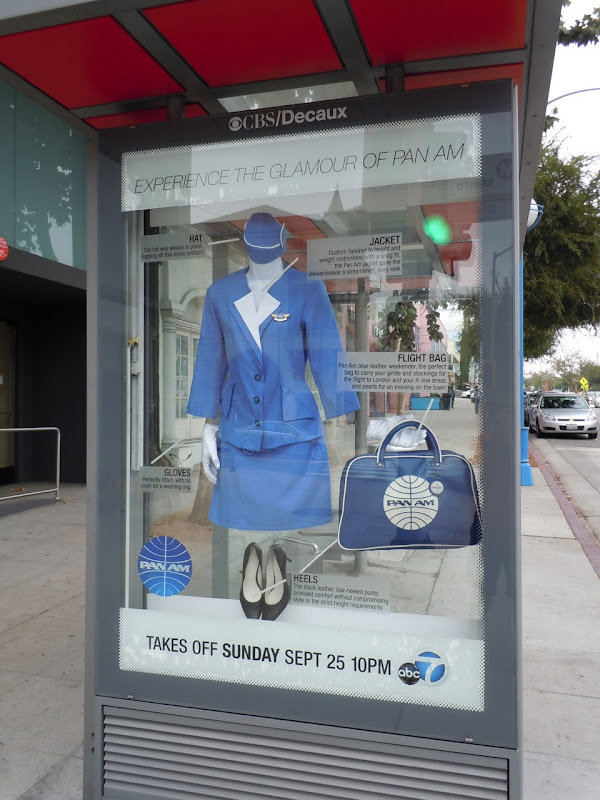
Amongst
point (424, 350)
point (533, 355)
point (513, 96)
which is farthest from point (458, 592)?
point (533, 355)

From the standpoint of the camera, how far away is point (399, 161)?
262 cm

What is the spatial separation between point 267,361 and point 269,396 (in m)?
0.15

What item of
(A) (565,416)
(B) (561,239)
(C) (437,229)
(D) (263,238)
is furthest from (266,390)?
(A) (565,416)

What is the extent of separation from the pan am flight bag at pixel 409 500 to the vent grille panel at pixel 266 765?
2.45ft

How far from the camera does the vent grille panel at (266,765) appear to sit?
2477mm

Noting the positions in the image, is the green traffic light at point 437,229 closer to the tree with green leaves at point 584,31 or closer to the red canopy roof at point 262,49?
the red canopy roof at point 262,49

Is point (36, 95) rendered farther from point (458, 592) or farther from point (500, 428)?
point (458, 592)

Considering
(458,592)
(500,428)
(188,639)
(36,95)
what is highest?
(36,95)

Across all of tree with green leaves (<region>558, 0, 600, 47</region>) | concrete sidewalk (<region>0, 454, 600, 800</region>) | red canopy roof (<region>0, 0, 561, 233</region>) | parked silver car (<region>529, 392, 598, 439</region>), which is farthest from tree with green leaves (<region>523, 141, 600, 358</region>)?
red canopy roof (<region>0, 0, 561, 233</region>)

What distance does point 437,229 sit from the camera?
264cm

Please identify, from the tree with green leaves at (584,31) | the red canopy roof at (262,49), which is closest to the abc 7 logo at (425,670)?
→ the red canopy roof at (262,49)

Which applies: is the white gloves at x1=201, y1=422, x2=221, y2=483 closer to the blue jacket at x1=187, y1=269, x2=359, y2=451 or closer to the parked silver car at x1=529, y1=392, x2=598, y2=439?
the blue jacket at x1=187, y1=269, x2=359, y2=451

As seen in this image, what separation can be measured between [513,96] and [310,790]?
2.65 meters

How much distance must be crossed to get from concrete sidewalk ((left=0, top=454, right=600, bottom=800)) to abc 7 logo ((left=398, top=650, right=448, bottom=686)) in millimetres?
903
